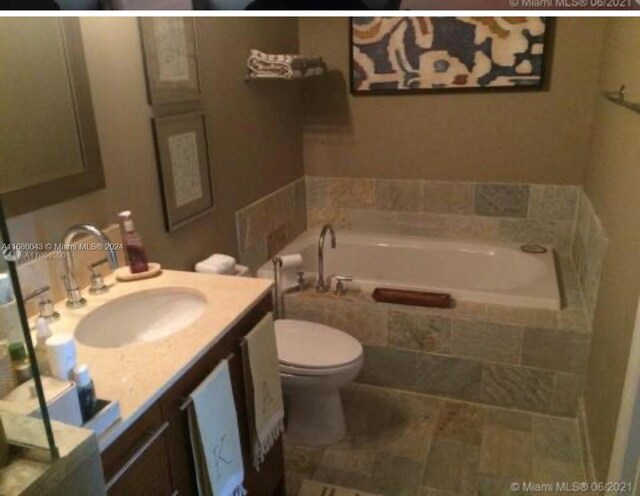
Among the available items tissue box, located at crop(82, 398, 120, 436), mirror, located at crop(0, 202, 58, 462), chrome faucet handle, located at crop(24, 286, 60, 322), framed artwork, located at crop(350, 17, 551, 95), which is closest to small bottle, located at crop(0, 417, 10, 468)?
mirror, located at crop(0, 202, 58, 462)

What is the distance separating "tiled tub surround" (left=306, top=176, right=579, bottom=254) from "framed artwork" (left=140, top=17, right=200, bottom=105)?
58.4 inches

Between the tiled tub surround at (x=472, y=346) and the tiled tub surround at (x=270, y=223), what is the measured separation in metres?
0.35

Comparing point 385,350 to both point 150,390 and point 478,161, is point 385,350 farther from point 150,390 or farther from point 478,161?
point 150,390

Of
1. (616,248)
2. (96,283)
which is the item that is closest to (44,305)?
(96,283)

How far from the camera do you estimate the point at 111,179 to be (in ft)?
5.74

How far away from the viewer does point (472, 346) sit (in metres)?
2.45

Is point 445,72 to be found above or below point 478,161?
above

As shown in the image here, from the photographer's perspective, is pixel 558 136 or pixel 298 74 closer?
pixel 298 74

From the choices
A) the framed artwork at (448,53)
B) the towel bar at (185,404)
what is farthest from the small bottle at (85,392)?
the framed artwork at (448,53)

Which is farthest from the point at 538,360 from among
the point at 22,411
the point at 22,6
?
the point at 22,6

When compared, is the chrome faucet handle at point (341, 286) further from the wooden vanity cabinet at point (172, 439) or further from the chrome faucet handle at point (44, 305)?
the chrome faucet handle at point (44, 305)

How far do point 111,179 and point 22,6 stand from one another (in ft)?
3.40

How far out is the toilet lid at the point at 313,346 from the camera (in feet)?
7.01

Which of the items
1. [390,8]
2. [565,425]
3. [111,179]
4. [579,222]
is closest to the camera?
[390,8]
